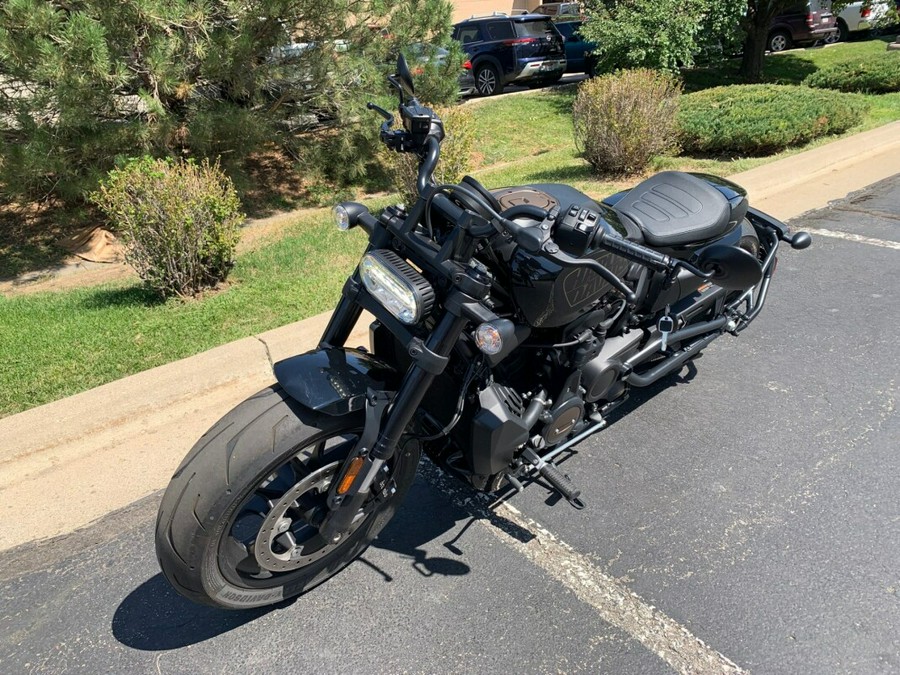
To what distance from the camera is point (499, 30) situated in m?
14.6

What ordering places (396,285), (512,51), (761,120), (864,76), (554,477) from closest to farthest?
(396,285)
(554,477)
(761,120)
(864,76)
(512,51)

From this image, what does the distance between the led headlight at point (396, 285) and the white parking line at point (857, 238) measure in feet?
17.1

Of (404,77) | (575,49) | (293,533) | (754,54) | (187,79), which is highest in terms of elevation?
(404,77)

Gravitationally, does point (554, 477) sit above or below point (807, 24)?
below

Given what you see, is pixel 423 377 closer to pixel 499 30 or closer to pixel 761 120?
pixel 761 120

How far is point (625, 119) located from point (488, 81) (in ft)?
26.3

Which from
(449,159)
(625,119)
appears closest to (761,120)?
(625,119)

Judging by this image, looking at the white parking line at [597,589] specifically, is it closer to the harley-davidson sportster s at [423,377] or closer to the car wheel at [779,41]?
the harley-davidson sportster s at [423,377]

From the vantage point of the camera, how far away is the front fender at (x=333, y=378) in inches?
87.1

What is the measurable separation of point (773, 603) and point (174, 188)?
4.54 metres

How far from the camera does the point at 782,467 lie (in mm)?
3201

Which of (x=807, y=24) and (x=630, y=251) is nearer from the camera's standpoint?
(x=630, y=251)

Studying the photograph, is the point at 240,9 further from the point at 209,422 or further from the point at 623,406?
the point at 623,406

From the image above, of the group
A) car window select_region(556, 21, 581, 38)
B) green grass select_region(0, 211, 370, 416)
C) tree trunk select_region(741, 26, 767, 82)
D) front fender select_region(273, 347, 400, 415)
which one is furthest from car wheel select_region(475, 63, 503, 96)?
front fender select_region(273, 347, 400, 415)
